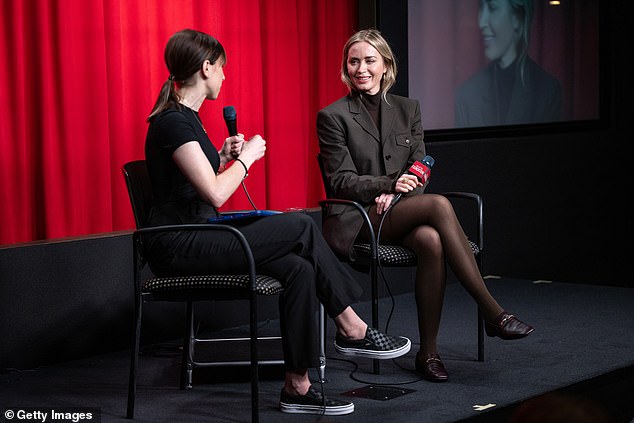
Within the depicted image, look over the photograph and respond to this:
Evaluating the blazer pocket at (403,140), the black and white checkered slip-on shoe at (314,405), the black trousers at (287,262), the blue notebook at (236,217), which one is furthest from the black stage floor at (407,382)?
the blazer pocket at (403,140)

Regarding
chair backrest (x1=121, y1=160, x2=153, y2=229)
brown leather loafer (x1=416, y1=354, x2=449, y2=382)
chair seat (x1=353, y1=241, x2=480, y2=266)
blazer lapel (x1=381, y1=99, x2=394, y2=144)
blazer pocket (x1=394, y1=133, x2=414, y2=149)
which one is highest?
blazer lapel (x1=381, y1=99, x2=394, y2=144)

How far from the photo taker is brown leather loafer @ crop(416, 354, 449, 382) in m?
3.37

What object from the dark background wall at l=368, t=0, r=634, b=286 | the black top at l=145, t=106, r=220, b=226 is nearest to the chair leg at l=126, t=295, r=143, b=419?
the black top at l=145, t=106, r=220, b=226

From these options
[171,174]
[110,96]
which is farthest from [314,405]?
[110,96]

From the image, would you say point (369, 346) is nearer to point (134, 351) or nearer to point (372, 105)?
point (134, 351)

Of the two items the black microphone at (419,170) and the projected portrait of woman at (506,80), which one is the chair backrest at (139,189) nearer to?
the black microphone at (419,170)

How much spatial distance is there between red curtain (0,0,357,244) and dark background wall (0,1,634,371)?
7.5 inches

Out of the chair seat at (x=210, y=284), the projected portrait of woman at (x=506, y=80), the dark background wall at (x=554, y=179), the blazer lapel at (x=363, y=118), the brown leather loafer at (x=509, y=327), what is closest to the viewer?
the chair seat at (x=210, y=284)

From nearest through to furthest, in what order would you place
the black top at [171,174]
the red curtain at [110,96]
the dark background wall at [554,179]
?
the black top at [171,174] → the red curtain at [110,96] → the dark background wall at [554,179]

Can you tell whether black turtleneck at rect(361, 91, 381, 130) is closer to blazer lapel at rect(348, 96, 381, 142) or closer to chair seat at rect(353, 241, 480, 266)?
blazer lapel at rect(348, 96, 381, 142)

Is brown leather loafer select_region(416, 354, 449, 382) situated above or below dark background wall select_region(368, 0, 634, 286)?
below

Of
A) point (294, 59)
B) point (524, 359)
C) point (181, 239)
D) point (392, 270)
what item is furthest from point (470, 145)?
point (181, 239)

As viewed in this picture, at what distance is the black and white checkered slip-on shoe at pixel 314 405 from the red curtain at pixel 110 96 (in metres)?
1.36

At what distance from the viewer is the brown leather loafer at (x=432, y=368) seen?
3.37 metres
